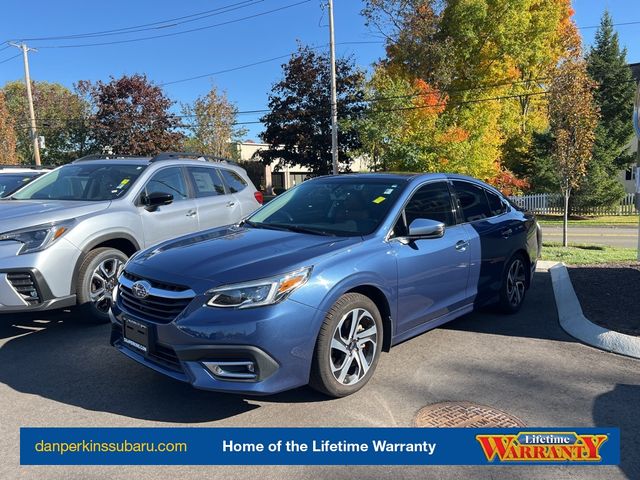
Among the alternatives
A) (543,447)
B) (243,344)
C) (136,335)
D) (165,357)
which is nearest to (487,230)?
(543,447)

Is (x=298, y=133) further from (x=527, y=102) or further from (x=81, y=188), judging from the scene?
(x=81, y=188)

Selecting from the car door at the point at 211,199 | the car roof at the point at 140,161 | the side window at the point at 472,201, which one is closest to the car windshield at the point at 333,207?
the side window at the point at 472,201

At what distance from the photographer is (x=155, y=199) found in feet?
19.7

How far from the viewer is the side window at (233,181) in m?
7.68

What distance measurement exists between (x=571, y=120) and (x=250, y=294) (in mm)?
12793

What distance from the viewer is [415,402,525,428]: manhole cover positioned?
3414mm

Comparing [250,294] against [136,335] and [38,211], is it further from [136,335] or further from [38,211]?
[38,211]

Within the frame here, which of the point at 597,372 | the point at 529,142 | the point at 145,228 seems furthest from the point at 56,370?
the point at 529,142

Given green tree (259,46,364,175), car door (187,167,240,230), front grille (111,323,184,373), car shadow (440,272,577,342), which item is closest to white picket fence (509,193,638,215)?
green tree (259,46,364,175)

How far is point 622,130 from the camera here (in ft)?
89.8

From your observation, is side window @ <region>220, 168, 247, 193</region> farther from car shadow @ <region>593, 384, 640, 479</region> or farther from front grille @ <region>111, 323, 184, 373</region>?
car shadow @ <region>593, 384, 640, 479</region>

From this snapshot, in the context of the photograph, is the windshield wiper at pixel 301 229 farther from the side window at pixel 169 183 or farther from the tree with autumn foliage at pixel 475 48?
the tree with autumn foliage at pixel 475 48

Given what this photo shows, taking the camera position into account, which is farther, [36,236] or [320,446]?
[36,236]

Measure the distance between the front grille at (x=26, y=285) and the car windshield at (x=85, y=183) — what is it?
4.93ft
